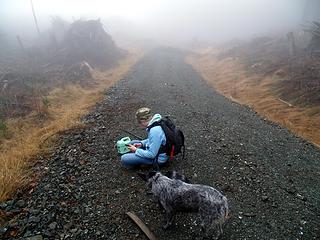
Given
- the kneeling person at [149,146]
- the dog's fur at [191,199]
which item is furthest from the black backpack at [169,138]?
the dog's fur at [191,199]

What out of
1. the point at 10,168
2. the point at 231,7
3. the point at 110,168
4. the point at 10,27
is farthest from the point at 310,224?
the point at 231,7

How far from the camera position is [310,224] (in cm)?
496

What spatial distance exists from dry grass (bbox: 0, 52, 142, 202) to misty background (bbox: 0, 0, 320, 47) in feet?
109

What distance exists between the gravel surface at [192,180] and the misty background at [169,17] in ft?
128

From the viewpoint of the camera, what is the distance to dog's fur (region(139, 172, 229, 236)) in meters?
4.10

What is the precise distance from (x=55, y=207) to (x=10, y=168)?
206 centimetres

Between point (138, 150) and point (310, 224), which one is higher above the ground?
point (138, 150)

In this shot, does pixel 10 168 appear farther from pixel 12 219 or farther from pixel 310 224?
pixel 310 224

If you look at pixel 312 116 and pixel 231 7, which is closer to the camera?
pixel 312 116

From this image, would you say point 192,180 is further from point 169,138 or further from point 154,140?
point 154,140

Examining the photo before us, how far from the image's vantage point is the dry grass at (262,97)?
10.9m

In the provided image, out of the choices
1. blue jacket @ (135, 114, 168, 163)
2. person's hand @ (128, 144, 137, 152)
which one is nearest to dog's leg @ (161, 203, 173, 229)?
blue jacket @ (135, 114, 168, 163)

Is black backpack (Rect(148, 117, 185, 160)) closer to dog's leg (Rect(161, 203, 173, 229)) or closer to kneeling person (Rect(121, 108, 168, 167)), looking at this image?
kneeling person (Rect(121, 108, 168, 167))

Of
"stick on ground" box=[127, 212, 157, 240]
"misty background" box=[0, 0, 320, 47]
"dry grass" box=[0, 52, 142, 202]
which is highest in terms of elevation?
"stick on ground" box=[127, 212, 157, 240]
